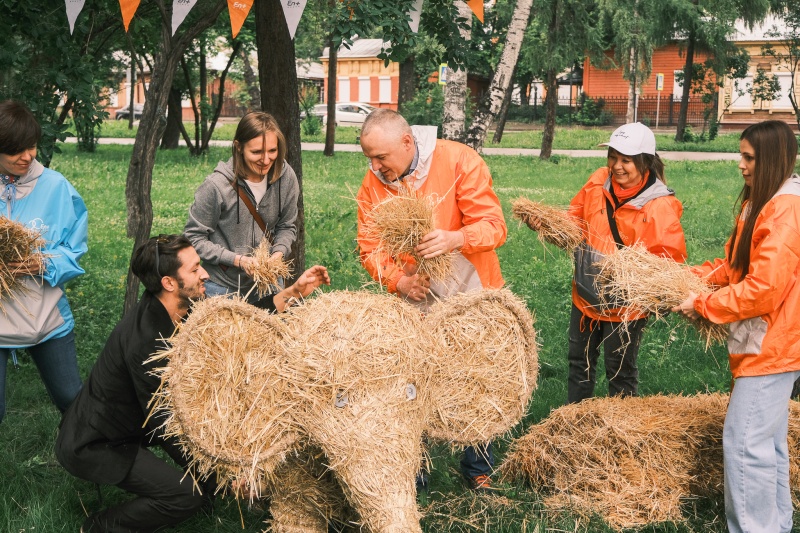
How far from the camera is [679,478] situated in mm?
4488

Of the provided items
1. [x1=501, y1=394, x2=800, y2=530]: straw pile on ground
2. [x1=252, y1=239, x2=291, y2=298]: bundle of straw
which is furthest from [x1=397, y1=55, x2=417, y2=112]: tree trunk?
[x1=252, y1=239, x2=291, y2=298]: bundle of straw

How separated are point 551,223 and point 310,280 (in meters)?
1.64

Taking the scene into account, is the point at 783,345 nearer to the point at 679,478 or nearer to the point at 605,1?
the point at 679,478

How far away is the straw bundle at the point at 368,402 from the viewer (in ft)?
10.6

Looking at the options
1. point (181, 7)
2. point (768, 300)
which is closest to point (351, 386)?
point (768, 300)

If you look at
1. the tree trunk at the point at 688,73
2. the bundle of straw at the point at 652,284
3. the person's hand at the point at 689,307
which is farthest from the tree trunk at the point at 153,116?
the tree trunk at the point at 688,73

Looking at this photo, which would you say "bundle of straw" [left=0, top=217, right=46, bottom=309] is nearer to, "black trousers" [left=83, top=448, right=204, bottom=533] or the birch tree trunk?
"black trousers" [left=83, top=448, right=204, bottom=533]

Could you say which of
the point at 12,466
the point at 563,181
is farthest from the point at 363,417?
the point at 563,181

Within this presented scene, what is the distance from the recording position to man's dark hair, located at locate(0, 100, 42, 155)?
4.16m

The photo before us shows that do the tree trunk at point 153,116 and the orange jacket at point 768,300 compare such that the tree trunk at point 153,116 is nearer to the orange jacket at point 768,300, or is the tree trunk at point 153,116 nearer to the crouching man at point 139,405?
the crouching man at point 139,405

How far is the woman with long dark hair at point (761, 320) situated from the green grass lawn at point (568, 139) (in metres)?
26.0

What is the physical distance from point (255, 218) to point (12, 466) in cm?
203

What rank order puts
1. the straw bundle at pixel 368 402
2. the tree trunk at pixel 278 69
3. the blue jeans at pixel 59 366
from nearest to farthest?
the straw bundle at pixel 368 402, the blue jeans at pixel 59 366, the tree trunk at pixel 278 69

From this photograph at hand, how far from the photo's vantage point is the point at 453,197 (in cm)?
430
